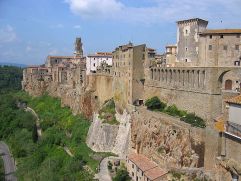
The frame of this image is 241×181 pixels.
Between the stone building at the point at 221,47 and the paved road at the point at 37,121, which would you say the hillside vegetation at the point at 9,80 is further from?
the stone building at the point at 221,47

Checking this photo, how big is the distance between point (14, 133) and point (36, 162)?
55.9ft

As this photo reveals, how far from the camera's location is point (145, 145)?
32.8 meters

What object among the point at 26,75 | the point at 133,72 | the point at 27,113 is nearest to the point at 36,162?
the point at 133,72

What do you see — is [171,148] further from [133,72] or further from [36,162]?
[36,162]

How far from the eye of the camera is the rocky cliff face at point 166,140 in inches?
1014

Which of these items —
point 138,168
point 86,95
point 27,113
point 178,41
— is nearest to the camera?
point 138,168

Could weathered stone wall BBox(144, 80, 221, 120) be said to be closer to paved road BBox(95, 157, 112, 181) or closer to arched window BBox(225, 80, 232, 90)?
arched window BBox(225, 80, 232, 90)

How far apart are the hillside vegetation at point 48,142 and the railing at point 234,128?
1700 centimetres

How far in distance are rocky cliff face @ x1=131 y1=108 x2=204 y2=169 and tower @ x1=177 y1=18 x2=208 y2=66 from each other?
369 inches

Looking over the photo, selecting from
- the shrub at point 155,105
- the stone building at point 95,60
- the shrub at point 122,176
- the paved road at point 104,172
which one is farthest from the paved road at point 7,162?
the shrub at point 155,105

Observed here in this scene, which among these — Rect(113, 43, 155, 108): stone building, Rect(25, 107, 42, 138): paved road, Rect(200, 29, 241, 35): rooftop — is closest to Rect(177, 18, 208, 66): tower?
Rect(200, 29, 241, 35): rooftop

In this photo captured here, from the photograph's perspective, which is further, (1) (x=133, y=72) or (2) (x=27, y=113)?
(2) (x=27, y=113)

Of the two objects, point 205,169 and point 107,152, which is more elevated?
point 205,169

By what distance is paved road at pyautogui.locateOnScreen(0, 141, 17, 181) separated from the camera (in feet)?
148
